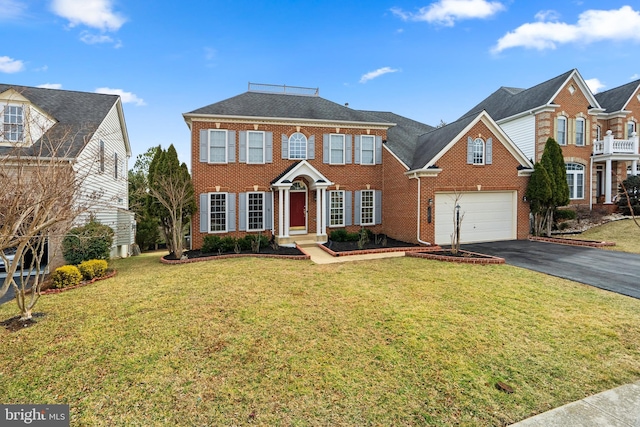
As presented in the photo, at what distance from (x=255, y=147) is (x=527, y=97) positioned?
2005cm

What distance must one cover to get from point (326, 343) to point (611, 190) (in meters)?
27.2

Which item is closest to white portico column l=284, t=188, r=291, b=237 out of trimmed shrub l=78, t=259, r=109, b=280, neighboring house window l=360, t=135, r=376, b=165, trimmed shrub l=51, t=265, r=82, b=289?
neighboring house window l=360, t=135, r=376, b=165

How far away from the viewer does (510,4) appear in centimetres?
1359

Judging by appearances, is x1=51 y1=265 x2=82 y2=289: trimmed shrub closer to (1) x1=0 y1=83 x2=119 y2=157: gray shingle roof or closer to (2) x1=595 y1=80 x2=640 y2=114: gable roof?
(1) x1=0 y1=83 x2=119 y2=157: gray shingle roof

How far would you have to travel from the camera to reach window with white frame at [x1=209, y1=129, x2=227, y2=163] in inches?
569

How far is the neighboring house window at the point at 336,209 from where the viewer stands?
16.0m

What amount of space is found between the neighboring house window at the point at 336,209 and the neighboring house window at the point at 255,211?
11.7ft

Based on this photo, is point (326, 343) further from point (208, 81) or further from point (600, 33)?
point (600, 33)

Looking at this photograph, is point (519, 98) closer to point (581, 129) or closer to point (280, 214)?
point (581, 129)

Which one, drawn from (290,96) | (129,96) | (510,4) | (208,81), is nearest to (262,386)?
(290,96)

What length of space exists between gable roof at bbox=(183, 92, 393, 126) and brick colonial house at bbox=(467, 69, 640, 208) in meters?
11.5

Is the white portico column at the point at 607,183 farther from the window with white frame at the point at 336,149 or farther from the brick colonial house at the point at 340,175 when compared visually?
the window with white frame at the point at 336,149

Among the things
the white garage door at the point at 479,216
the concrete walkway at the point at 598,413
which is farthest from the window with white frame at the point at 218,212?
the concrete walkway at the point at 598,413
